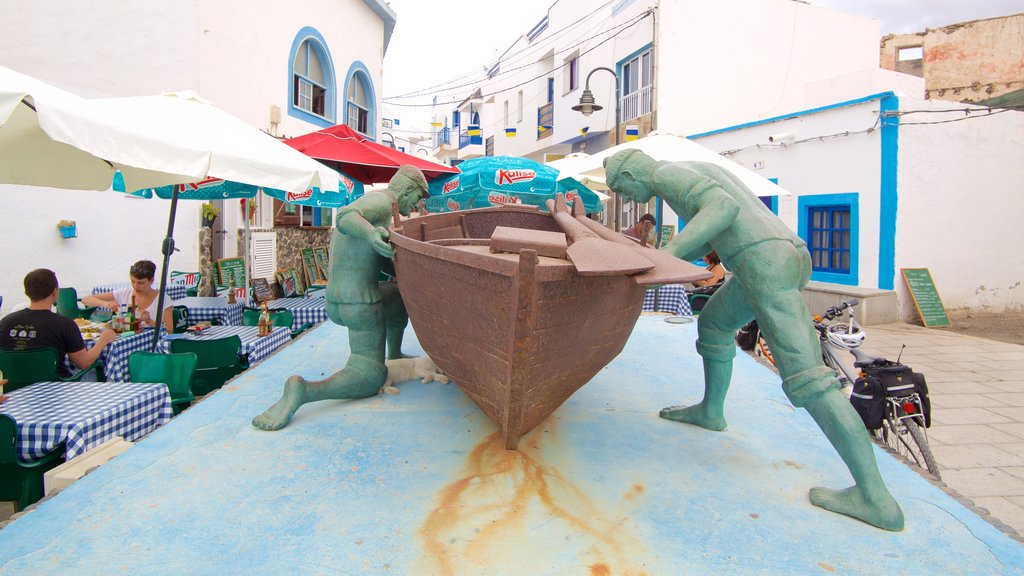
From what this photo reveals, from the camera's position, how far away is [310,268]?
10.7 meters

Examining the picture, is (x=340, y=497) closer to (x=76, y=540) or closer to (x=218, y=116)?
(x=76, y=540)

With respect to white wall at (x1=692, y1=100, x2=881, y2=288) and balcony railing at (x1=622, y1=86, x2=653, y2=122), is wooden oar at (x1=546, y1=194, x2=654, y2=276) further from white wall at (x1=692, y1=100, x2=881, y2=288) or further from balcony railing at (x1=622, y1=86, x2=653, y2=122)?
balcony railing at (x1=622, y1=86, x2=653, y2=122)

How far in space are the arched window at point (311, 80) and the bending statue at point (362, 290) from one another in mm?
8294

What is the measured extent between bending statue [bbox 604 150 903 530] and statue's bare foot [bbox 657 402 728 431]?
0.58m

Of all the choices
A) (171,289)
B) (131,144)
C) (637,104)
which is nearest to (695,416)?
(131,144)

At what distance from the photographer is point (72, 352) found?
12.8 ft

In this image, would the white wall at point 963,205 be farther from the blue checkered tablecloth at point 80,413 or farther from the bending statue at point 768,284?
the blue checkered tablecloth at point 80,413

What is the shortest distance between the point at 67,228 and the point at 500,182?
584cm

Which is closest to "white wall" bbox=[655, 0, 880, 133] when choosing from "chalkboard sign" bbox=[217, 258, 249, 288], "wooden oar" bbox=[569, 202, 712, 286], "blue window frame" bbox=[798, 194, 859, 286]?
"blue window frame" bbox=[798, 194, 859, 286]

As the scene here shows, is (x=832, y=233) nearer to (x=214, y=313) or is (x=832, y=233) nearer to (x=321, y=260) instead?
(x=321, y=260)

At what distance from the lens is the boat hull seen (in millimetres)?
2430

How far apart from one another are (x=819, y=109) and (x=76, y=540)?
1238 centimetres

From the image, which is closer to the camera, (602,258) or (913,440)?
(602,258)

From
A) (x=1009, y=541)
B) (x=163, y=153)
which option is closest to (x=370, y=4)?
(x=163, y=153)
